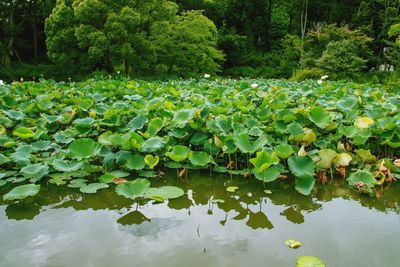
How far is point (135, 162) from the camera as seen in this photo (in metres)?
2.60

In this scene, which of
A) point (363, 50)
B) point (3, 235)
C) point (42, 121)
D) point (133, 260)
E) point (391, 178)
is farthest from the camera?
point (363, 50)

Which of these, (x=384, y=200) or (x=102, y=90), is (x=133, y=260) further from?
(x=102, y=90)

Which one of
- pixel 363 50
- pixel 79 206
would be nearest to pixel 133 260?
pixel 79 206

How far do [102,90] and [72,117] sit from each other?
1555 mm

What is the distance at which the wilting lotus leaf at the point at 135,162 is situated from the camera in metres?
2.56

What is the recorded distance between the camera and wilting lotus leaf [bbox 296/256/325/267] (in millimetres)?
1573

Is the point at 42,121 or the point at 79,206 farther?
the point at 42,121

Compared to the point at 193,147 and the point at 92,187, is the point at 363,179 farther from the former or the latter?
the point at 92,187

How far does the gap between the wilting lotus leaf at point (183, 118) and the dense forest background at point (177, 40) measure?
6.30m

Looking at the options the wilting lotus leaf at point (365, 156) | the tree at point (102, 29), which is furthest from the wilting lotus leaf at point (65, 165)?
the tree at point (102, 29)

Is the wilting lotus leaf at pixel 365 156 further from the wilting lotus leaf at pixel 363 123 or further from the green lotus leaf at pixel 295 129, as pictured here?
the green lotus leaf at pixel 295 129

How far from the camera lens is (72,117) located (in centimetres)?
364

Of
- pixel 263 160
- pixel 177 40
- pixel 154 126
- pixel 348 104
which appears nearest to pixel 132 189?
pixel 263 160

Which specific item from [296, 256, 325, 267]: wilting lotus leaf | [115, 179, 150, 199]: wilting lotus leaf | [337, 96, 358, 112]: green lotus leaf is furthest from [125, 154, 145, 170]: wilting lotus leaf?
[337, 96, 358, 112]: green lotus leaf
